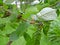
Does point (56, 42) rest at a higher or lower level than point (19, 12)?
lower

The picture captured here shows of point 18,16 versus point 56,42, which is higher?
point 18,16

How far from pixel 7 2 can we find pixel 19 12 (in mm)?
65

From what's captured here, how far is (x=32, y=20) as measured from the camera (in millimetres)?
460

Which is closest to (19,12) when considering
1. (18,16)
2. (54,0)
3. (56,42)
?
(18,16)

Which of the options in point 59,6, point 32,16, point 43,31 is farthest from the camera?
point 59,6

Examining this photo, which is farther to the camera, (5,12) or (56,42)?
(56,42)

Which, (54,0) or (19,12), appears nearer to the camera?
(19,12)

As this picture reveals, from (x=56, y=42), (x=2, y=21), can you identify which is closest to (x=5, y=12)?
(x=2, y=21)

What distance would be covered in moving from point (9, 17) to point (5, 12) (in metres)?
0.04

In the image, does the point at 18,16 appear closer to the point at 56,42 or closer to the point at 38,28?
the point at 38,28

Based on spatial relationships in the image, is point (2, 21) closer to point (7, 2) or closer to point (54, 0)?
point (7, 2)

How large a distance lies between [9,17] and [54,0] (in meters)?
0.22

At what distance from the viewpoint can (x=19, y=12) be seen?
505 mm

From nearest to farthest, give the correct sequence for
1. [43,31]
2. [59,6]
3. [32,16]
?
[32,16] → [43,31] → [59,6]
